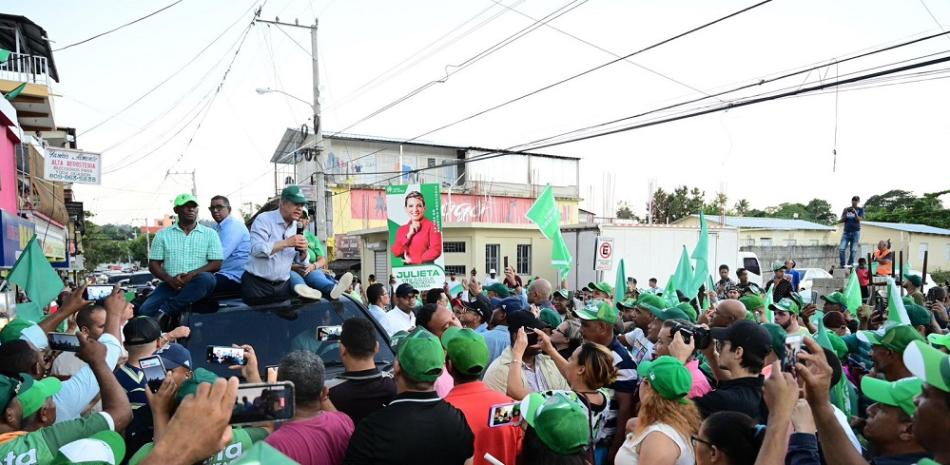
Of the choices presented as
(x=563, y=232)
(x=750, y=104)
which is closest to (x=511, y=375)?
(x=750, y=104)

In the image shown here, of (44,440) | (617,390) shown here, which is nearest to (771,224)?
(617,390)

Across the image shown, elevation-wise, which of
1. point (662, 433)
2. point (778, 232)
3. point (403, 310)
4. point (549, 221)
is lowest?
point (778, 232)

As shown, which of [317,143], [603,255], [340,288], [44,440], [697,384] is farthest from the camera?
[317,143]

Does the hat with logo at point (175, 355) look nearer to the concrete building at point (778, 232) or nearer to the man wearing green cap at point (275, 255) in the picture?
the man wearing green cap at point (275, 255)

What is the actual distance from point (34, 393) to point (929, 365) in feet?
11.0

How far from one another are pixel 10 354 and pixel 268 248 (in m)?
2.33

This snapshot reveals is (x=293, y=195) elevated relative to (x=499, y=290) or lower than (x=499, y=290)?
elevated

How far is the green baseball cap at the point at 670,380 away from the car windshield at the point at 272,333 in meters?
2.27

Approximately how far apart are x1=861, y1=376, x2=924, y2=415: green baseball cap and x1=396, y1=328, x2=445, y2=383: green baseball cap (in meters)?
1.78

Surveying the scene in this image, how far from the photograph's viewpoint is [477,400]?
3.17 metres

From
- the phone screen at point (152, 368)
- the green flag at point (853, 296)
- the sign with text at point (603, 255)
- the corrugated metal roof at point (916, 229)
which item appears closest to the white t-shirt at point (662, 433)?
the phone screen at point (152, 368)

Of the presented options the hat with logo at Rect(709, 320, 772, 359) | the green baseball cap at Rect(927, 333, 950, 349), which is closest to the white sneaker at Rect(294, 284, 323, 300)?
the hat with logo at Rect(709, 320, 772, 359)

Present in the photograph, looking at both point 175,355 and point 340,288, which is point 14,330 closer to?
point 175,355

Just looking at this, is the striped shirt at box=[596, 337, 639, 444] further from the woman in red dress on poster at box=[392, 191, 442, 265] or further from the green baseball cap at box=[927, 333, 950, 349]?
the woman in red dress on poster at box=[392, 191, 442, 265]
